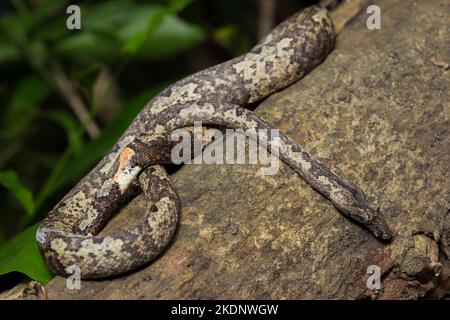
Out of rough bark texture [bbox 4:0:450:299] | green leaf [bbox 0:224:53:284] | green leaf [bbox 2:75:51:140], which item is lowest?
green leaf [bbox 2:75:51:140]

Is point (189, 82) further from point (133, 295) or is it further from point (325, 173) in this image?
point (133, 295)

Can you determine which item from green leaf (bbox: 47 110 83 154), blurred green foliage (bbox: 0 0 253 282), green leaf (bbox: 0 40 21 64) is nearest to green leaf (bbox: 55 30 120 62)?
blurred green foliage (bbox: 0 0 253 282)

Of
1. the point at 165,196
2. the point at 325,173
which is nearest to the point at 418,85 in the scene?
the point at 325,173

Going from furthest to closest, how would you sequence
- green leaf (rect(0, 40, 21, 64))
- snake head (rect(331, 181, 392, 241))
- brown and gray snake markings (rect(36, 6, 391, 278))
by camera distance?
1. green leaf (rect(0, 40, 21, 64))
2. snake head (rect(331, 181, 392, 241))
3. brown and gray snake markings (rect(36, 6, 391, 278))

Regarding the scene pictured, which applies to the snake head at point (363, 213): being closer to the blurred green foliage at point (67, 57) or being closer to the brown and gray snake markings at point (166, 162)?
the brown and gray snake markings at point (166, 162)

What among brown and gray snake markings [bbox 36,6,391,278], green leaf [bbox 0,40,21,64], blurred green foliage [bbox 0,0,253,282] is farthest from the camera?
green leaf [bbox 0,40,21,64]

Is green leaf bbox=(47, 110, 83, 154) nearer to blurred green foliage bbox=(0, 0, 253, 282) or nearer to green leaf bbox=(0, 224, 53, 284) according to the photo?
blurred green foliage bbox=(0, 0, 253, 282)
